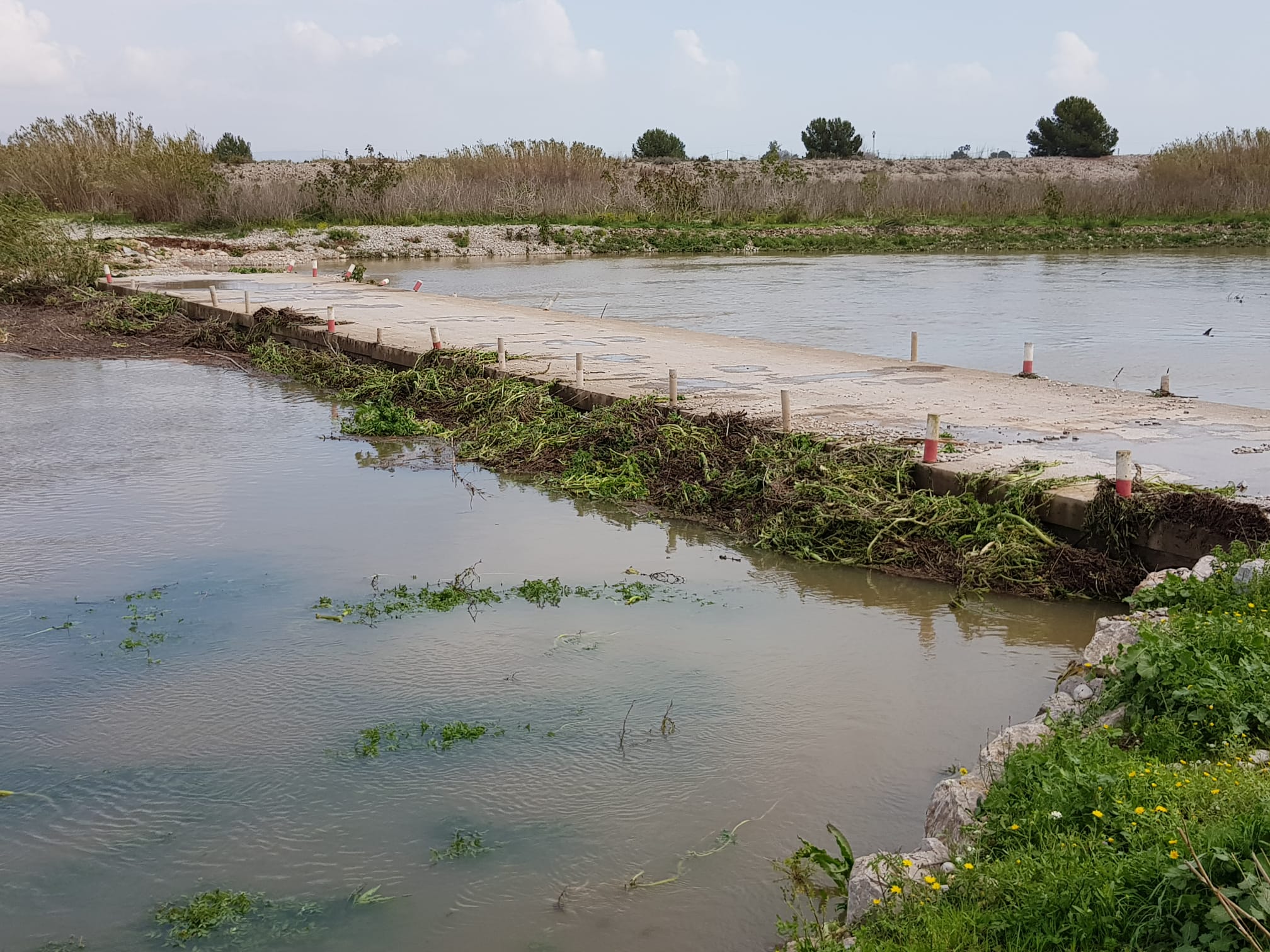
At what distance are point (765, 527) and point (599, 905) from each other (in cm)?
420

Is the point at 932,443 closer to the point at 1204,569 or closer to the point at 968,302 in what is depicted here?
the point at 1204,569

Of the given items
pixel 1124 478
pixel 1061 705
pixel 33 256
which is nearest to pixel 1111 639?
pixel 1061 705

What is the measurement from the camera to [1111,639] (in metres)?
5.13

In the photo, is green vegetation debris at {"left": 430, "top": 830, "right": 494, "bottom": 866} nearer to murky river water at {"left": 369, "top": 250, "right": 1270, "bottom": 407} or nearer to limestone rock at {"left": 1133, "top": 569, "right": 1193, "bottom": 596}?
Result: limestone rock at {"left": 1133, "top": 569, "right": 1193, "bottom": 596}

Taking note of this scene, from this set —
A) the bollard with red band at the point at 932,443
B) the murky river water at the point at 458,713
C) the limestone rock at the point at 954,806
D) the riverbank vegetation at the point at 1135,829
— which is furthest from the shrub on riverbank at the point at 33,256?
the riverbank vegetation at the point at 1135,829

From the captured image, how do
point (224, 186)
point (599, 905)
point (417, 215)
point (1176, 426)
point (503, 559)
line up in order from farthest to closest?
point (417, 215) < point (224, 186) < point (1176, 426) < point (503, 559) < point (599, 905)

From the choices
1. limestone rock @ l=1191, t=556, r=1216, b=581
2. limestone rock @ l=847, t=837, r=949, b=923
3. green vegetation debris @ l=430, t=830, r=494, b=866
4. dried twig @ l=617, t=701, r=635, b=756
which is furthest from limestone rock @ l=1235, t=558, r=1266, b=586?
green vegetation debris @ l=430, t=830, r=494, b=866

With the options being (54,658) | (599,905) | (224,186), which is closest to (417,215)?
(224,186)

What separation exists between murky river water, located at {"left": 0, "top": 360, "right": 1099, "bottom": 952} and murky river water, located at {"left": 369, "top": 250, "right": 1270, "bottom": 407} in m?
7.68

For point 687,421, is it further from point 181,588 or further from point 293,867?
point 293,867

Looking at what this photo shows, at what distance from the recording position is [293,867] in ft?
14.0

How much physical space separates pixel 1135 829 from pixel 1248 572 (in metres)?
2.60

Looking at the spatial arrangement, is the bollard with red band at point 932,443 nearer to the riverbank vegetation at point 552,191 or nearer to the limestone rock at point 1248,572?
the limestone rock at point 1248,572

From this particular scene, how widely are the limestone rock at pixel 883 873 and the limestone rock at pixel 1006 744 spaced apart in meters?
0.57
